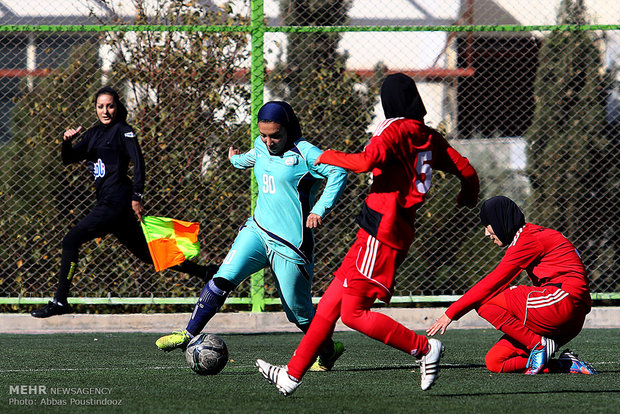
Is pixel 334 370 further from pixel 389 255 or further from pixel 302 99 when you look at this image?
pixel 302 99

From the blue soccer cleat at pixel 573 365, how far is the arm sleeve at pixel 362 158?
219 centimetres

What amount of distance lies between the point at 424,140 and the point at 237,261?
1628 mm

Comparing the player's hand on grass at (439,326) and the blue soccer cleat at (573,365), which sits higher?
the player's hand on grass at (439,326)

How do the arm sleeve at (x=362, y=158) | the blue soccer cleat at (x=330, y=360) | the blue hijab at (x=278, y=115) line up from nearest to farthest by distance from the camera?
the arm sleeve at (x=362, y=158)
the blue hijab at (x=278, y=115)
the blue soccer cleat at (x=330, y=360)

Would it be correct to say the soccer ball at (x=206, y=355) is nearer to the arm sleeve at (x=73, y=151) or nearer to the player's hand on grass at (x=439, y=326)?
the player's hand on grass at (x=439, y=326)

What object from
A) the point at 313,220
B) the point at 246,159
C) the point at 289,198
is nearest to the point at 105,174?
the point at 246,159

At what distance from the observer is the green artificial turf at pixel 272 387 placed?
4.38 m

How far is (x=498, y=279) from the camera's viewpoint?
518 cm

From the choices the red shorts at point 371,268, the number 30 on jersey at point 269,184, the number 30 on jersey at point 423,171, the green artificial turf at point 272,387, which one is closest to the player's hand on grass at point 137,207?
the green artificial turf at point 272,387

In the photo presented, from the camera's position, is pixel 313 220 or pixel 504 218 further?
pixel 504 218

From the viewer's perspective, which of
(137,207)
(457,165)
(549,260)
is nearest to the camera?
(457,165)

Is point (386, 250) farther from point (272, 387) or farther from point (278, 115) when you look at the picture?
point (278, 115)

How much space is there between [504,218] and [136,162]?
310 centimetres

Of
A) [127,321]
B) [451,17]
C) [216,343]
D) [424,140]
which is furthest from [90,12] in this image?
[451,17]
